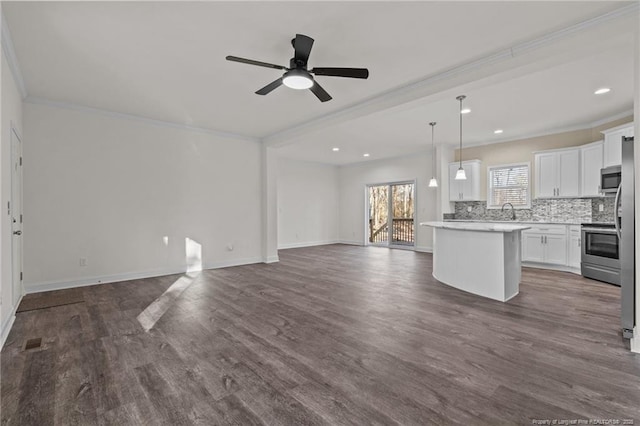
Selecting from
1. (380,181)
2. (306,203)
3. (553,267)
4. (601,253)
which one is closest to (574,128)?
(601,253)

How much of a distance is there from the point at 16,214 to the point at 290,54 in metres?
3.87

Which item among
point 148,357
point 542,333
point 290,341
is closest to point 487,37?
point 542,333

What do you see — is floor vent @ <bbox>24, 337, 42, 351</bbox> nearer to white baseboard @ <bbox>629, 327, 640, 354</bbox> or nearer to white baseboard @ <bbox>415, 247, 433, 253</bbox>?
white baseboard @ <bbox>629, 327, 640, 354</bbox>

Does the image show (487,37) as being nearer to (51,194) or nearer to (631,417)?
(631,417)

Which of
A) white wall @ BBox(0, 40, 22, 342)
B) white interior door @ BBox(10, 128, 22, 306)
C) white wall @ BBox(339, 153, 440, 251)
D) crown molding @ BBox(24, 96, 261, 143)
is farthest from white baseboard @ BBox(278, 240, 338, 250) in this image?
white wall @ BBox(0, 40, 22, 342)

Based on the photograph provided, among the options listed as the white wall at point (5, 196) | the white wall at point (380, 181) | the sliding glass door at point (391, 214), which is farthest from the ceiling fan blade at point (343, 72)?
the sliding glass door at point (391, 214)

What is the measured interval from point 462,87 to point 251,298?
3732 millimetres

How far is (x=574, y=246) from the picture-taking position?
18.1ft

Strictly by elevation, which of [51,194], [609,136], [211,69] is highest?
[211,69]

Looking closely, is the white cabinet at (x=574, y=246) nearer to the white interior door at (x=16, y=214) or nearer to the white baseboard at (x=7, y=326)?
the white baseboard at (x=7, y=326)

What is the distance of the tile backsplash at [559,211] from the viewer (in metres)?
5.67

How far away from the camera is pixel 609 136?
5.04 meters

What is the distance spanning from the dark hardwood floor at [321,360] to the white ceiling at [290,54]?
8.80 feet

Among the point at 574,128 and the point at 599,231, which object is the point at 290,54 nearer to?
the point at 599,231
